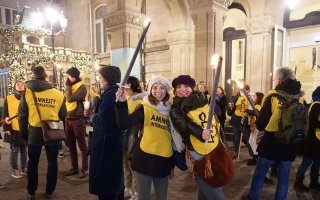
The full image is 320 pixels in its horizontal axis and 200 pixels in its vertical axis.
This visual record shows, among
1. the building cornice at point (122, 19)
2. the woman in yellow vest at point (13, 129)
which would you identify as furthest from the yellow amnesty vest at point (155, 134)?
the building cornice at point (122, 19)

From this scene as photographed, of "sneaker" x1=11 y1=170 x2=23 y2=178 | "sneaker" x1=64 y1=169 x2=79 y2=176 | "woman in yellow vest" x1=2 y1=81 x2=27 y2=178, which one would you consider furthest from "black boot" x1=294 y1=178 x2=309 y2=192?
"sneaker" x1=11 y1=170 x2=23 y2=178

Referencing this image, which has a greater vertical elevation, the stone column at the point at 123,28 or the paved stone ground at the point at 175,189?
the stone column at the point at 123,28

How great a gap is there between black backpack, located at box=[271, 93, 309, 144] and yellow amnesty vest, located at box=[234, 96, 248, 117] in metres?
3.19

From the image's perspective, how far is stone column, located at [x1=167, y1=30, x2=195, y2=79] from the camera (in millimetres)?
13516

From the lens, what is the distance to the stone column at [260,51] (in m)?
11.4

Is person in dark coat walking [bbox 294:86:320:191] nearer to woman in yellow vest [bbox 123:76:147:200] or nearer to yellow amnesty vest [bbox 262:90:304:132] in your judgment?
yellow amnesty vest [bbox 262:90:304:132]

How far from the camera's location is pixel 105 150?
271 cm

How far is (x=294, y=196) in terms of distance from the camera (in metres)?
4.30

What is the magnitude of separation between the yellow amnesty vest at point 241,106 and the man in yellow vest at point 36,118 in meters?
4.55

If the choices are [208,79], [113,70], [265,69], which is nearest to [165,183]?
[113,70]

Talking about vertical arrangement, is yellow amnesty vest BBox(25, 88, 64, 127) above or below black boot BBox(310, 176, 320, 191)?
above

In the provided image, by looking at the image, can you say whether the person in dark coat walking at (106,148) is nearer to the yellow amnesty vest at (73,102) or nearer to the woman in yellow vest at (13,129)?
the yellow amnesty vest at (73,102)

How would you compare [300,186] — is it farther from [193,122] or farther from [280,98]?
[193,122]

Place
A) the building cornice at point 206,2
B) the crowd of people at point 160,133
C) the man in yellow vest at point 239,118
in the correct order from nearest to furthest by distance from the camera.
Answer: the crowd of people at point 160,133 < the man in yellow vest at point 239,118 < the building cornice at point 206,2
